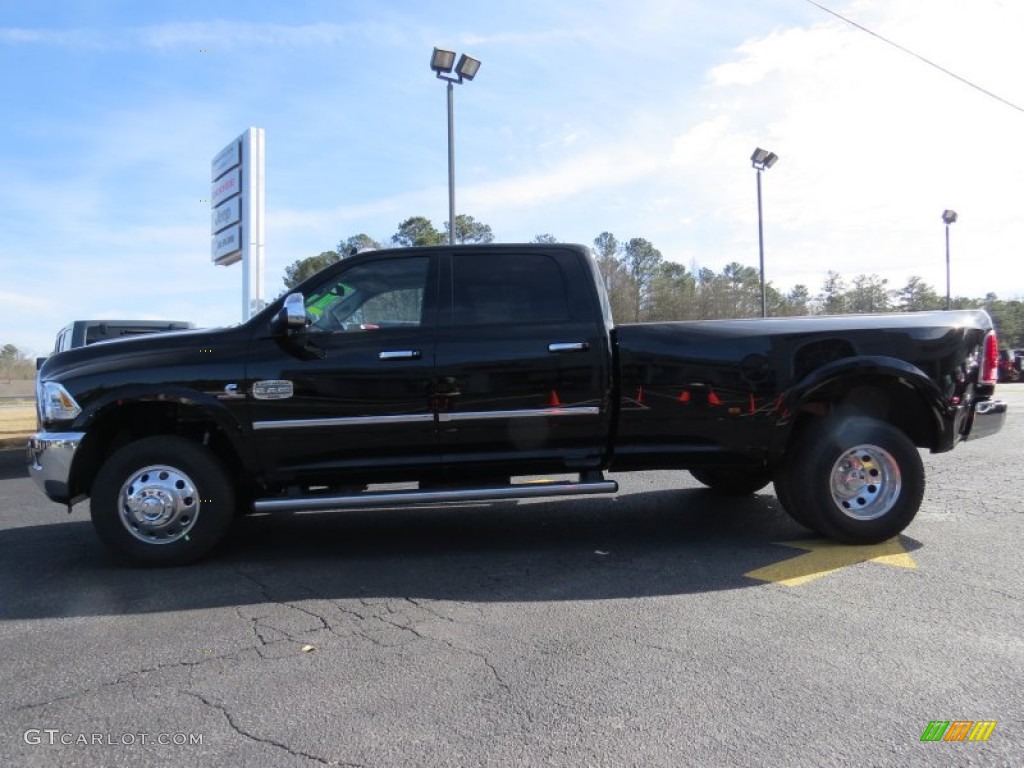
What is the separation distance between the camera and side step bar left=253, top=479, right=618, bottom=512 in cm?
462

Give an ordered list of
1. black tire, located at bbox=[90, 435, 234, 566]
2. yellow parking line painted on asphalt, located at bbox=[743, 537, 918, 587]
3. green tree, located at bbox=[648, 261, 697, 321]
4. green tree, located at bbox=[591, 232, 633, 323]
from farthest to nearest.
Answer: green tree, located at bbox=[648, 261, 697, 321]
green tree, located at bbox=[591, 232, 633, 323]
black tire, located at bbox=[90, 435, 234, 566]
yellow parking line painted on asphalt, located at bbox=[743, 537, 918, 587]

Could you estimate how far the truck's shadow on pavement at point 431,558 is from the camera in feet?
13.7

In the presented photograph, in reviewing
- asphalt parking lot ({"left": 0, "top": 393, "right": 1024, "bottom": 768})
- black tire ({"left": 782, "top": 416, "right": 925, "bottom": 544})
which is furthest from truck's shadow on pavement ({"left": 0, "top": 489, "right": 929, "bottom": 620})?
black tire ({"left": 782, "top": 416, "right": 925, "bottom": 544})

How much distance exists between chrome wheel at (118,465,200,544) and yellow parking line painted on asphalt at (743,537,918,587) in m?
3.58

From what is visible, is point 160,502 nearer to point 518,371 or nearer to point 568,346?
point 518,371

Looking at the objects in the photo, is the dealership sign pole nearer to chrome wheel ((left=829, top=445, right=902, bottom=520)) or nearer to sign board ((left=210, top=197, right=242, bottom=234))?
sign board ((left=210, top=197, right=242, bottom=234))

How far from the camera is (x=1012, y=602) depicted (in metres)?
3.86

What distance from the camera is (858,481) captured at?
499cm

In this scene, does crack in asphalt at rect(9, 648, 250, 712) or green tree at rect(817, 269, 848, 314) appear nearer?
crack in asphalt at rect(9, 648, 250, 712)

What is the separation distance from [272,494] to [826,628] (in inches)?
142

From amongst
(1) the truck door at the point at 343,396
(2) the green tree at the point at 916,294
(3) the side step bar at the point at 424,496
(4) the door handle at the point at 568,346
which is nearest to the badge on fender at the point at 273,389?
(1) the truck door at the point at 343,396

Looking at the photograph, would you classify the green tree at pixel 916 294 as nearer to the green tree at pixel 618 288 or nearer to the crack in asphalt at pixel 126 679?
the green tree at pixel 618 288

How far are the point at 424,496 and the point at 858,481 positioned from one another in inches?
118

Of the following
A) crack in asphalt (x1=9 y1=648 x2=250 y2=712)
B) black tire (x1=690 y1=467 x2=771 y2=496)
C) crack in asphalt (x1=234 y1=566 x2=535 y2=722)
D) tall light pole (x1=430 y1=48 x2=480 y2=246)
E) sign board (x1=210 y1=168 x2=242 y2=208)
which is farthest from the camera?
sign board (x1=210 y1=168 x2=242 y2=208)
